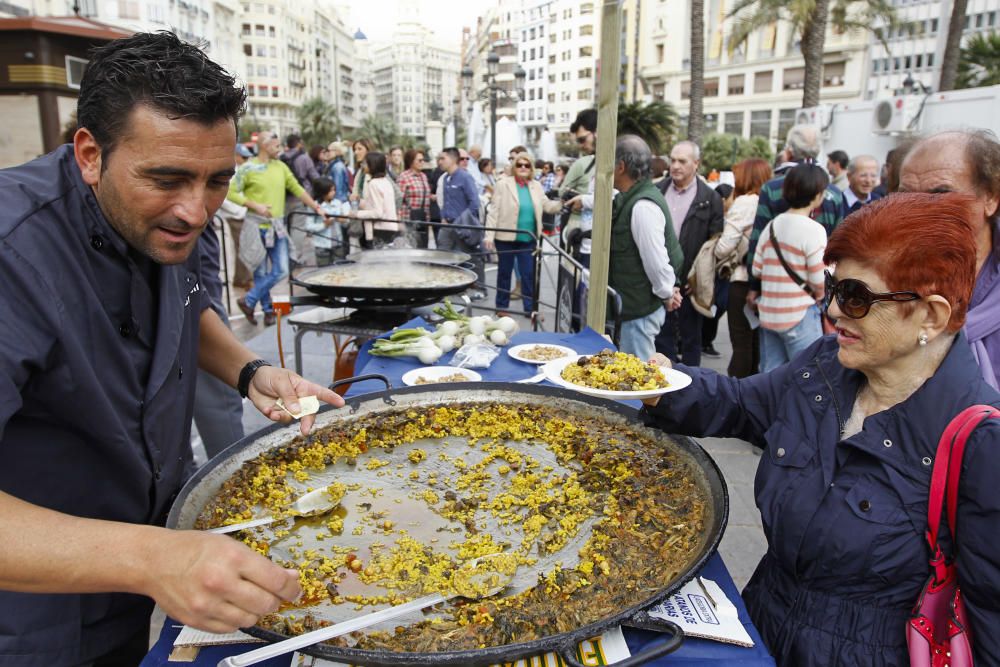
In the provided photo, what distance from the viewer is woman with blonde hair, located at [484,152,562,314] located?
8.44m

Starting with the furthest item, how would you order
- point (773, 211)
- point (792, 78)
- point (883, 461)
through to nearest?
point (792, 78) < point (773, 211) < point (883, 461)

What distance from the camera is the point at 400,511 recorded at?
1.90 m

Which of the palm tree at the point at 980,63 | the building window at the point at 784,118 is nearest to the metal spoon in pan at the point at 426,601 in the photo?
the palm tree at the point at 980,63

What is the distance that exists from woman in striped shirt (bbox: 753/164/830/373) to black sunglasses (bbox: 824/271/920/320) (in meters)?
3.20

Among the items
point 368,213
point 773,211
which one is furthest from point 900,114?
point 368,213

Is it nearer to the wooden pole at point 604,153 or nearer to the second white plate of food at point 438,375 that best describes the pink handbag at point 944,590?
the second white plate of food at point 438,375

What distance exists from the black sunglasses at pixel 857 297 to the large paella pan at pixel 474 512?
1.88 ft

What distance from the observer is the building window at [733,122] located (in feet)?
189

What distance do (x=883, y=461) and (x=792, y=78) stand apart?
60111 millimetres

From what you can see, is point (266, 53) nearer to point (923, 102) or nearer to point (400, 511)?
point (923, 102)

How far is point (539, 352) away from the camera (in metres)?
3.59

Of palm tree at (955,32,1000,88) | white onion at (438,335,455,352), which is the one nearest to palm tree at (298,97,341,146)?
palm tree at (955,32,1000,88)

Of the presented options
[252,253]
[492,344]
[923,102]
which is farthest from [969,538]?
[923,102]

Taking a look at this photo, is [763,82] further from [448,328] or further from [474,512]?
[474,512]
